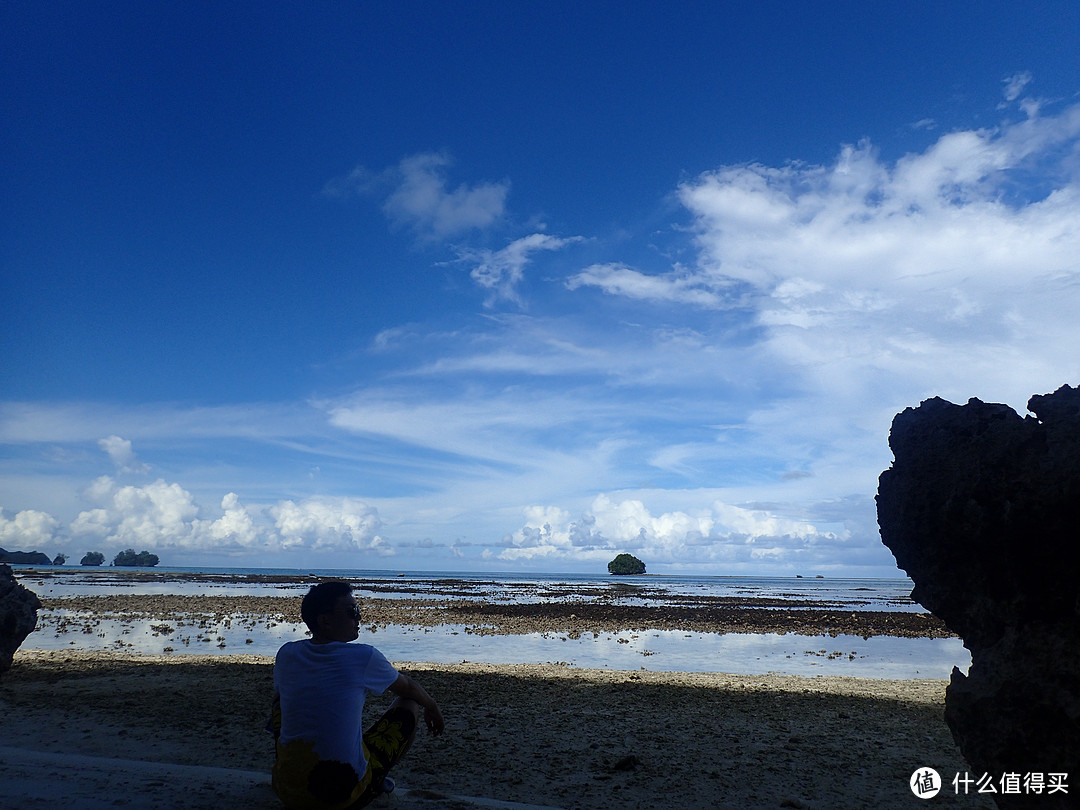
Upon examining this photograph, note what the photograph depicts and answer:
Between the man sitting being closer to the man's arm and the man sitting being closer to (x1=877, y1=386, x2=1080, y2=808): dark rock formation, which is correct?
the man's arm

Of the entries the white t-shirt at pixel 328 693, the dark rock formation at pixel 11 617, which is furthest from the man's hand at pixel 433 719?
the dark rock formation at pixel 11 617

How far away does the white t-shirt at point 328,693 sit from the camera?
4637 millimetres

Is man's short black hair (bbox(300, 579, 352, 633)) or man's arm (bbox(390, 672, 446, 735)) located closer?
man's short black hair (bbox(300, 579, 352, 633))

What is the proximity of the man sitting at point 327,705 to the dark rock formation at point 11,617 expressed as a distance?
10.0m

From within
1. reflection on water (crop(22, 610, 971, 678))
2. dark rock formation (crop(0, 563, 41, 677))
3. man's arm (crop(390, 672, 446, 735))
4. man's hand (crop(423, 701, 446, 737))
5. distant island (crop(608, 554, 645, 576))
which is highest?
man's arm (crop(390, 672, 446, 735))

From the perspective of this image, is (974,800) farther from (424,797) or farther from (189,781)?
(189,781)

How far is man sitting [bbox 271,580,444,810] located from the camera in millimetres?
4625

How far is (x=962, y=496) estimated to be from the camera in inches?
230

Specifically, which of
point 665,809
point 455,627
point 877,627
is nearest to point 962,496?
point 665,809

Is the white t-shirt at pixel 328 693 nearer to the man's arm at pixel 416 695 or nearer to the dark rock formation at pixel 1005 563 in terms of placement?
the man's arm at pixel 416 695

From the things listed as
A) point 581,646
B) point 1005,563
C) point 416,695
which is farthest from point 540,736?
point 581,646

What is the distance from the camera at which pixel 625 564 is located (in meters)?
177

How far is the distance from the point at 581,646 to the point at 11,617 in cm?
1699

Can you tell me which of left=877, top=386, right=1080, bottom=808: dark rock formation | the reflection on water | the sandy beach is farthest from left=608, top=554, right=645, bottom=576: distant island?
left=877, top=386, right=1080, bottom=808: dark rock formation
